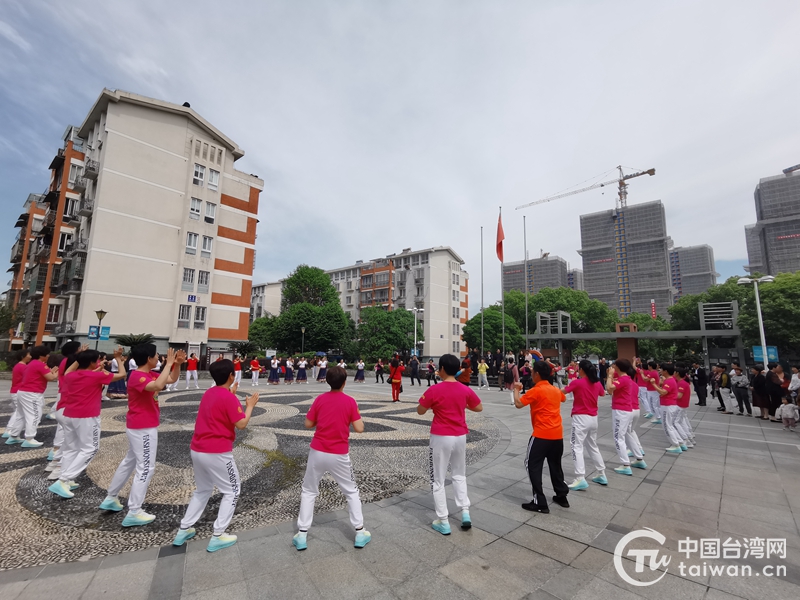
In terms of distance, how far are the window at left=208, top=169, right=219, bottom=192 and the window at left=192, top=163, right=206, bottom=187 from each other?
1.68 feet

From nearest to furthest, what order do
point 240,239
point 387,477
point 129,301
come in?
point 387,477 → point 129,301 → point 240,239

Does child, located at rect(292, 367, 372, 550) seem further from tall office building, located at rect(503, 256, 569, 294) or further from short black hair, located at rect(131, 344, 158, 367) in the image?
tall office building, located at rect(503, 256, 569, 294)

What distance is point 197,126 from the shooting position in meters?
34.2

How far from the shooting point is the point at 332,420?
3.79 metres

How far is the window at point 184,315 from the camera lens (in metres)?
32.0

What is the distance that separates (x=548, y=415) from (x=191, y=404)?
13.7 meters

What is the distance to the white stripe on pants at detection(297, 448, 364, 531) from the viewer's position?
3.71 m

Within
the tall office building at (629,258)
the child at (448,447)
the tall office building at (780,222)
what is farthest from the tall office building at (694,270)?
the child at (448,447)

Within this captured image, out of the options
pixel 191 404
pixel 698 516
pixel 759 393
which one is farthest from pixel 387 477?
pixel 759 393

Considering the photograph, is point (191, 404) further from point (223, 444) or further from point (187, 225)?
point (187, 225)

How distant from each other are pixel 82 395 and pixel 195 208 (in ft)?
109

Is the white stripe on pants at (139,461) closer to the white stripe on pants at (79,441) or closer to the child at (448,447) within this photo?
the white stripe on pants at (79,441)

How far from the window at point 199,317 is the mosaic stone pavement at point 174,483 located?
2297cm

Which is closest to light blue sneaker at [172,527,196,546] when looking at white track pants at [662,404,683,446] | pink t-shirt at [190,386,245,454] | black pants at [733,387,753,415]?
pink t-shirt at [190,386,245,454]
